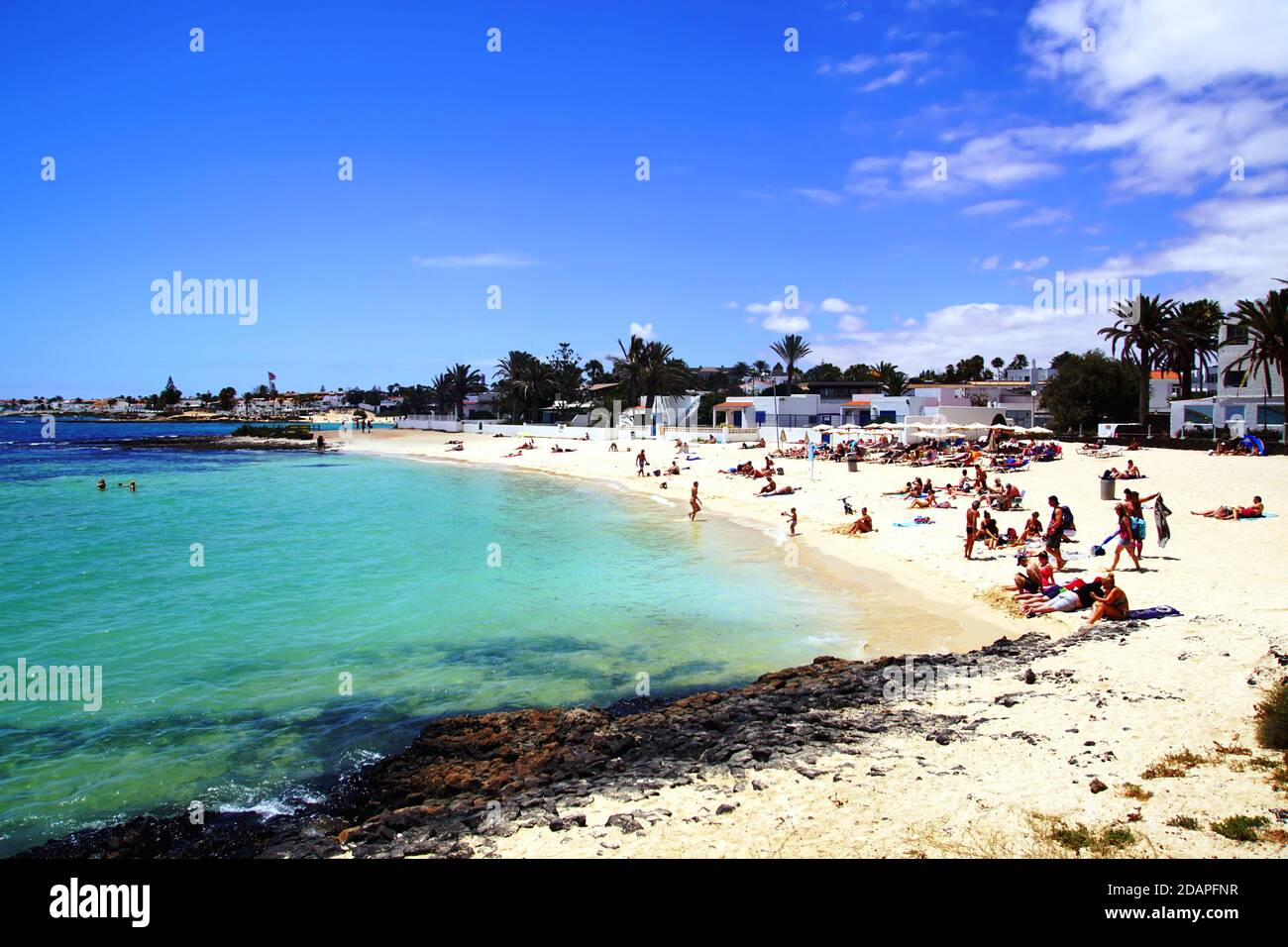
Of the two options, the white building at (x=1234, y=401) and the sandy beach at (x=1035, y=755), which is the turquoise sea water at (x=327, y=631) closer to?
the sandy beach at (x=1035, y=755)

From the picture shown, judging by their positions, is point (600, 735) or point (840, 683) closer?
point (600, 735)

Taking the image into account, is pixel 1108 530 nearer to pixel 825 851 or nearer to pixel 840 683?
pixel 840 683

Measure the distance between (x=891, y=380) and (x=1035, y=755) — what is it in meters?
83.9

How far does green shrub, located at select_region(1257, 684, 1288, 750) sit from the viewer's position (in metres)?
6.62

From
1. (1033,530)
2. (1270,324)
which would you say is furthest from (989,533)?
(1270,324)

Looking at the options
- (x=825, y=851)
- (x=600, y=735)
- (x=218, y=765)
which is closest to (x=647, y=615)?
(x=600, y=735)

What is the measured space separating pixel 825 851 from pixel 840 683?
4346 millimetres

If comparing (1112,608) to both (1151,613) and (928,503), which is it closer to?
(1151,613)

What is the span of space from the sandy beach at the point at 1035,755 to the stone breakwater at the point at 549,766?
0.18 metres

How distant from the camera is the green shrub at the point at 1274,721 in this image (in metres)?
6.62

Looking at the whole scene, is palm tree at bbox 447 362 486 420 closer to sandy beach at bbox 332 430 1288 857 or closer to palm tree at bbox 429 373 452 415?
palm tree at bbox 429 373 452 415
